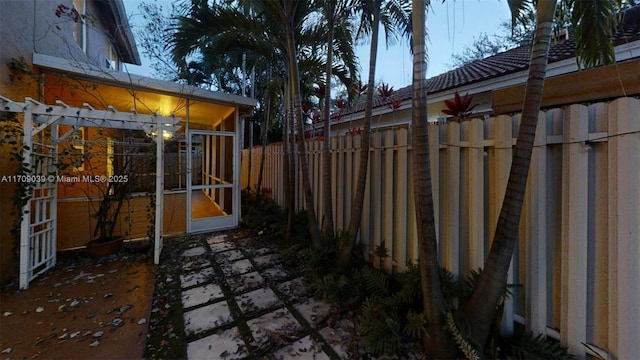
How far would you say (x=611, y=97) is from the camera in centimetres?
168

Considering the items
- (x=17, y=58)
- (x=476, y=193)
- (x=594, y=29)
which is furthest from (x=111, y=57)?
(x=594, y=29)

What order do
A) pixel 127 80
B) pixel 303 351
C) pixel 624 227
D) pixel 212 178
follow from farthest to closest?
1. pixel 212 178
2. pixel 127 80
3. pixel 303 351
4. pixel 624 227

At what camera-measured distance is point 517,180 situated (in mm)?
1512

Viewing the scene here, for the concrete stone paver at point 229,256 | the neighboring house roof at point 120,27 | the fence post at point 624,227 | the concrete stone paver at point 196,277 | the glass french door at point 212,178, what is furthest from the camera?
the neighboring house roof at point 120,27

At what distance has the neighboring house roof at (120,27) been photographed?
7.29 metres

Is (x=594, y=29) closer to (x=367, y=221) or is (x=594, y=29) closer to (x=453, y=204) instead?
(x=453, y=204)

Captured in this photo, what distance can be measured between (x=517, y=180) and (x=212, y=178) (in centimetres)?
638

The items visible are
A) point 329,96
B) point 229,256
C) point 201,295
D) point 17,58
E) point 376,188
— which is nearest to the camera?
point 201,295

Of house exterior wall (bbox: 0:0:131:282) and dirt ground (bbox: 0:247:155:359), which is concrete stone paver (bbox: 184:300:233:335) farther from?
house exterior wall (bbox: 0:0:131:282)

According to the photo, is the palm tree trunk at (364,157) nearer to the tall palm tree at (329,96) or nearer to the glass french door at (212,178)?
the tall palm tree at (329,96)

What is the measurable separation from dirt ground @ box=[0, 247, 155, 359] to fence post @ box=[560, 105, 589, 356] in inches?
121

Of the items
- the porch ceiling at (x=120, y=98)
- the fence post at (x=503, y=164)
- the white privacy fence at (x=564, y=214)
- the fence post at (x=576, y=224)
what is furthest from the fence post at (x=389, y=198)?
the porch ceiling at (x=120, y=98)

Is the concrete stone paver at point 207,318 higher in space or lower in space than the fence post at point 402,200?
lower

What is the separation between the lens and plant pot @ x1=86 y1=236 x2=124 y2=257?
4.05m
